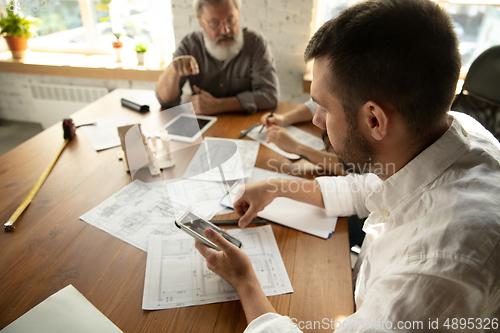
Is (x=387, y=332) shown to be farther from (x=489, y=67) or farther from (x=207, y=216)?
(x=489, y=67)

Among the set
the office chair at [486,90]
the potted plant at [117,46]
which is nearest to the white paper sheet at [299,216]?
the office chair at [486,90]

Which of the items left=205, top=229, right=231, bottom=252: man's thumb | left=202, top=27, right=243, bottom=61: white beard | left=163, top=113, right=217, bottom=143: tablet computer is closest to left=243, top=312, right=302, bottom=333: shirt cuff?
left=205, top=229, right=231, bottom=252: man's thumb

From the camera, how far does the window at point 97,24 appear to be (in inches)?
114

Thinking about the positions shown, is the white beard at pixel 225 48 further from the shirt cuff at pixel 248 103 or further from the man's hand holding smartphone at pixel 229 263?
the man's hand holding smartphone at pixel 229 263

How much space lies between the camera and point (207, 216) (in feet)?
3.07

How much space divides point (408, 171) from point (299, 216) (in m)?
0.39

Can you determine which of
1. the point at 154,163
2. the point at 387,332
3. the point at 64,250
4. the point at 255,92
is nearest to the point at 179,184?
the point at 154,163

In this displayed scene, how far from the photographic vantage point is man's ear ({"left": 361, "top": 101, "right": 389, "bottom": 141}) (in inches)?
23.6

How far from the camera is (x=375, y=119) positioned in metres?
0.62

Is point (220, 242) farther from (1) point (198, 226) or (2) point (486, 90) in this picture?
(2) point (486, 90)

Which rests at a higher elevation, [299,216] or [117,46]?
[117,46]

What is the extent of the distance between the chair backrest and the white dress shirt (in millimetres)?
723

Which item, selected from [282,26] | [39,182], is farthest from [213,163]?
[282,26]

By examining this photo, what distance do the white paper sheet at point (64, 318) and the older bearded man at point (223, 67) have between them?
1.13m
